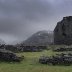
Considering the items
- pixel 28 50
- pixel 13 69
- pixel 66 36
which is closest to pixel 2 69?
pixel 13 69

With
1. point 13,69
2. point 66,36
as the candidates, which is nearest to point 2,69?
point 13,69

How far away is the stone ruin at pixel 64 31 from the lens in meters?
66.7

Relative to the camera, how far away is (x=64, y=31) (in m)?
67.9

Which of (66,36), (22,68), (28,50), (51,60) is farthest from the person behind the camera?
(66,36)

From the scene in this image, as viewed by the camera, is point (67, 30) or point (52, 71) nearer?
point (52, 71)

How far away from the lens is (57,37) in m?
67.9

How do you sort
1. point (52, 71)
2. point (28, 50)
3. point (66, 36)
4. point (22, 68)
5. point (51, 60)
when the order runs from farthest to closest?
point (66, 36) < point (28, 50) < point (51, 60) < point (22, 68) < point (52, 71)

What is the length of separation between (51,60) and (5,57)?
268 inches

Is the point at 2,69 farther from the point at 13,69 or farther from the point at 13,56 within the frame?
the point at 13,56

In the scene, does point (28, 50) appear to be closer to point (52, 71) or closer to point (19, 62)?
point (19, 62)

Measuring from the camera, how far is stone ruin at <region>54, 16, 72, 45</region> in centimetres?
6669

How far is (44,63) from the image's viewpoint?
1422 inches

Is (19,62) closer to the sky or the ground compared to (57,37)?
closer to the ground

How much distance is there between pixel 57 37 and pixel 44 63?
3222cm
